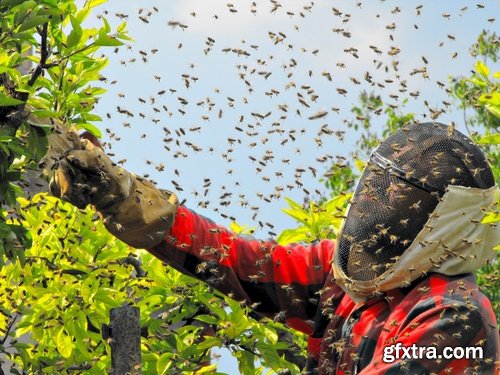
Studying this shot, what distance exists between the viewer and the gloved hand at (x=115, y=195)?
5277 mm

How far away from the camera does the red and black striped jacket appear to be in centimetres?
527

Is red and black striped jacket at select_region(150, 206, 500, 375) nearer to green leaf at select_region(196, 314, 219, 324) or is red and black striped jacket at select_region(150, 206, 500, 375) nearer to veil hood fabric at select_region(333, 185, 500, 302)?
veil hood fabric at select_region(333, 185, 500, 302)

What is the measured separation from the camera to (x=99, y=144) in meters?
5.82

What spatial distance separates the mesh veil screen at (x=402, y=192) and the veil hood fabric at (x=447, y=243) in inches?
2.6

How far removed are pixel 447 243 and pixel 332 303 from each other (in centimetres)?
85

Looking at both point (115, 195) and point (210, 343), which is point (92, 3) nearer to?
point (115, 195)

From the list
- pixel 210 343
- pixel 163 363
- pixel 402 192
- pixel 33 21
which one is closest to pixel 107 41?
pixel 33 21

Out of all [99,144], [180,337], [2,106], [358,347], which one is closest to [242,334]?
[180,337]

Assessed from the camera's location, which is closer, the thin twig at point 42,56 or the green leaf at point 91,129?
the thin twig at point 42,56

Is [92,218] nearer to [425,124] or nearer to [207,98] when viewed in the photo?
[207,98]

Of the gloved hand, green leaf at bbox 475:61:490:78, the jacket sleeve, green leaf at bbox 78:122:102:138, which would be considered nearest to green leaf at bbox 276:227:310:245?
the jacket sleeve

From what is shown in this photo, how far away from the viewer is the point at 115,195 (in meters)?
5.50

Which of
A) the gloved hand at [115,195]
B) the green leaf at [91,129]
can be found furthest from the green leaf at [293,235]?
the green leaf at [91,129]

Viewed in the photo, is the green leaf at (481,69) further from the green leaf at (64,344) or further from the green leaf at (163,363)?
the green leaf at (64,344)
